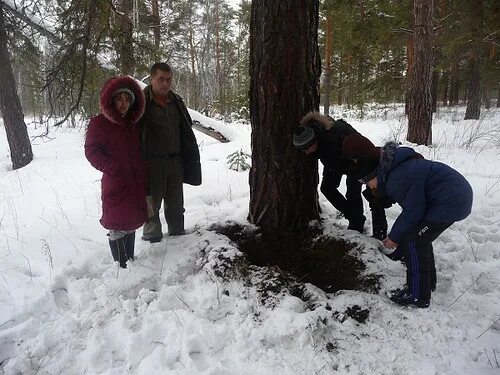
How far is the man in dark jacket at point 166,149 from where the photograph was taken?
10.6ft

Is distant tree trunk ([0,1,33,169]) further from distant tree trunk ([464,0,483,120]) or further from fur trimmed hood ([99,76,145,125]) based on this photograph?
distant tree trunk ([464,0,483,120])

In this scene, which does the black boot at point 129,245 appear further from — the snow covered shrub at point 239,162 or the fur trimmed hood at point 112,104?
the snow covered shrub at point 239,162

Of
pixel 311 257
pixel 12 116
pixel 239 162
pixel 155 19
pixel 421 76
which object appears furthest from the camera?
pixel 155 19

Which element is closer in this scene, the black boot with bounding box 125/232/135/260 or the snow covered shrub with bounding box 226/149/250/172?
the black boot with bounding box 125/232/135/260

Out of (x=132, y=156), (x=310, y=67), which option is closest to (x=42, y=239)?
(x=132, y=156)

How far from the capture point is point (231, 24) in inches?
984

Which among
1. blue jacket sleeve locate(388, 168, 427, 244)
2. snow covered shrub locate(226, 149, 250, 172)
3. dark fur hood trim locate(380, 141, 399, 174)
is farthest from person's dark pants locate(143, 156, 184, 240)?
snow covered shrub locate(226, 149, 250, 172)

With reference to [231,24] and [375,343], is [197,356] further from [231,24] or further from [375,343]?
[231,24]

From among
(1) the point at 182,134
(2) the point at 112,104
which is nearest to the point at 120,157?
(2) the point at 112,104

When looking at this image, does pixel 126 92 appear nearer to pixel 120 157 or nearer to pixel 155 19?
pixel 120 157

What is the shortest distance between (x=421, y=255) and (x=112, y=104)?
9.49 ft

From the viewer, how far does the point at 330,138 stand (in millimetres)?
3189

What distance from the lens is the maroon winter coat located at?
2.87 m

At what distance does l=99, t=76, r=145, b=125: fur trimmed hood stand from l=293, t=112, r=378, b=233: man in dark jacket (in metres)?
1.47
